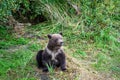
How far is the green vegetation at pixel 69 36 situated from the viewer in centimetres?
714

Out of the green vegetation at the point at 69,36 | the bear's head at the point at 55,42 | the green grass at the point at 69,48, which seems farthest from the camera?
the green vegetation at the point at 69,36

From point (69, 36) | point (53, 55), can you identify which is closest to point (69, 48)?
point (69, 36)

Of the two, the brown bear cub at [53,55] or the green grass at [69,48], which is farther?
the green grass at [69,48]

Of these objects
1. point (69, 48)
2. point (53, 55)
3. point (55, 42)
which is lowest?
point (69, 48)

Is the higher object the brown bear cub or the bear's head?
the bear's head

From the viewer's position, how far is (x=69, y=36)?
876 centimetres

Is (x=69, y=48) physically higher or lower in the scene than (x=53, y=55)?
lower

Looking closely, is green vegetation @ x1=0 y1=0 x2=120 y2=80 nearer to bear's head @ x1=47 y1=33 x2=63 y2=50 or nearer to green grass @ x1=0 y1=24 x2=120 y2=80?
green grass @ x1=0 y1=24 x2=120 y2=80

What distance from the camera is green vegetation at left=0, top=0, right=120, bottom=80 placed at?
714 centimetres

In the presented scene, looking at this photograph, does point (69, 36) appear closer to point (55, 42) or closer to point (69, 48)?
point (69, 48)

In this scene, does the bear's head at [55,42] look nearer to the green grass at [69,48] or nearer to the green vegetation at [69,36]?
the green vegetation at [69,36]

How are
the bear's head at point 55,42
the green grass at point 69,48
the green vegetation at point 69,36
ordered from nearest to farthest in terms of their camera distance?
1. the bear's head at point 55,42
2. the green grass at point 69,48
3. the green vegetation at point 69,36

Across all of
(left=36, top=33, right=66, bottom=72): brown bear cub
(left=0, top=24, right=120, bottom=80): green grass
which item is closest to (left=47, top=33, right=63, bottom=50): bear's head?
A: (left=36, top=33, right=66, bottom=72): brown bear cub

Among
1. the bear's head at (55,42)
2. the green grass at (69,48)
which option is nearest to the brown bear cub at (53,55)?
the bear's head at (55,42)
